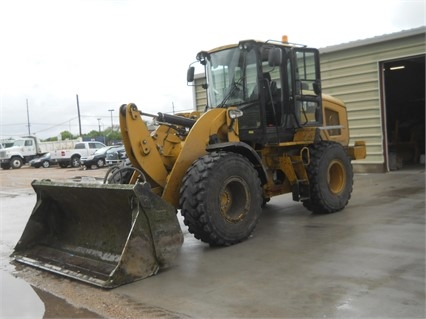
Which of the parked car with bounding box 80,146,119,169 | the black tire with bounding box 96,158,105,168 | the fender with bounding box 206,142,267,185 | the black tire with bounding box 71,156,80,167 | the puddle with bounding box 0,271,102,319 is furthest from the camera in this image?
the black tire with bounding box 71,156,80,167

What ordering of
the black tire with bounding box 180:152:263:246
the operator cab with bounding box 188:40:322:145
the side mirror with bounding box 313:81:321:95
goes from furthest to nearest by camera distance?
the side mirror with bounding box 313:81:321:95, the operator cab with bounding box 188:40:322:145, the black tire with bounding box 180:152:263:246

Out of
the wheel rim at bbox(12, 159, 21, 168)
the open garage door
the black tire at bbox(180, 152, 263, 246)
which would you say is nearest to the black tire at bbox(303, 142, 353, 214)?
the black tire at bbox(180, 152, 263, 246)

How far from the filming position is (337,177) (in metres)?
8.71

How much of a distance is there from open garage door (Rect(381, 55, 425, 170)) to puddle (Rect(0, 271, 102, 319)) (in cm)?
1299

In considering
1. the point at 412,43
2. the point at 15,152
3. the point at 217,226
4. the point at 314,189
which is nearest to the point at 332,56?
the point at 412,43

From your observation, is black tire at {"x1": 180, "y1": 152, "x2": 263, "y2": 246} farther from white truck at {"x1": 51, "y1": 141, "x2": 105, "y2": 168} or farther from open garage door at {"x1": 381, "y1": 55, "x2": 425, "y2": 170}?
white truck at {"x1": 51, "y1": 141, "x2": 105, "y2": 168}

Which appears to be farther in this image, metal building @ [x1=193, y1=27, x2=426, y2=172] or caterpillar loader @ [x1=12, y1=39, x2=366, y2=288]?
metal building @ [x1=193, y1=27, x2=426, y2=172]

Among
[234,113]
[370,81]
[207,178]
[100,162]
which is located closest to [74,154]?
[100,162]

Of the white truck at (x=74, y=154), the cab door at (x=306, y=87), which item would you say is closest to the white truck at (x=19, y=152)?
the white truck at (x=74, y=154)

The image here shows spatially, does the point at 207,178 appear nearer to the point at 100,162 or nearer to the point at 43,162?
the point at 100,162

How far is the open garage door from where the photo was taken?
1650cm

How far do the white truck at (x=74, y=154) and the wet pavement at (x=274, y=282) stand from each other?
25602 millimetres

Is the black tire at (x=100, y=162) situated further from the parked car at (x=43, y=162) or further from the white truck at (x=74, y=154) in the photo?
the parked car at (x=43, y=162)

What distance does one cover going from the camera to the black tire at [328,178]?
7.97 meters
